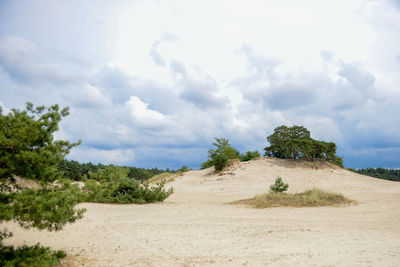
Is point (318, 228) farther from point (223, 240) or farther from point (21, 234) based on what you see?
point (21, 234)

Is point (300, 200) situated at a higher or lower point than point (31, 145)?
lower

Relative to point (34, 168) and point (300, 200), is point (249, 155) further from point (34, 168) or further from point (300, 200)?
point (34, 168)

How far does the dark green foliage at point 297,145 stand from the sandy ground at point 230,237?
1990 centimetres

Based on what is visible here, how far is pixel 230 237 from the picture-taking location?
9.20m

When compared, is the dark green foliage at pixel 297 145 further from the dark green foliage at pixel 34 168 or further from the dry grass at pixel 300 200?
the dark green foliage at pixel 34 168

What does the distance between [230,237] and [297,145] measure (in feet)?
Result: 93.9

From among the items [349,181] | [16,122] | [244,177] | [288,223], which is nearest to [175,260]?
[16,122]

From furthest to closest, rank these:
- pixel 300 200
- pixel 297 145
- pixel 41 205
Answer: pixel 297 145 < pixel 300 200 < pixel 41 205

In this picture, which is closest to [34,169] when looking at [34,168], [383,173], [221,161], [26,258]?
[34,168]

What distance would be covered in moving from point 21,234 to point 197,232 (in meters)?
6.41

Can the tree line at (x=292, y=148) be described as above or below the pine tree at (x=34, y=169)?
above

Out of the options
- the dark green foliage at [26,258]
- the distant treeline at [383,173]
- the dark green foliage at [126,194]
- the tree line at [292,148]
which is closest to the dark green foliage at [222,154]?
the tree line at [292,148]

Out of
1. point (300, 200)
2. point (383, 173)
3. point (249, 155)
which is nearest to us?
point (300, 200)

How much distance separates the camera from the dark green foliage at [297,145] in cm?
3550
